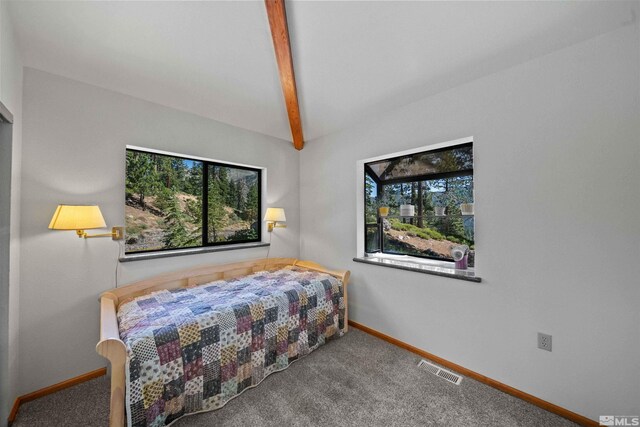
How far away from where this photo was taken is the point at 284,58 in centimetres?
223

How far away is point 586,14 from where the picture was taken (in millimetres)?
1460

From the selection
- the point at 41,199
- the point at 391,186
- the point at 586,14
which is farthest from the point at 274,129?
the point at 586,14

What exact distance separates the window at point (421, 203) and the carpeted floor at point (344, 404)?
44.0 inches

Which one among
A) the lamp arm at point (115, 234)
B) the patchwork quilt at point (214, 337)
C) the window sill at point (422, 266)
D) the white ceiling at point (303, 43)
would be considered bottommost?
the patchwork quilt at point (214, 337)

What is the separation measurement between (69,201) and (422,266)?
3.13m

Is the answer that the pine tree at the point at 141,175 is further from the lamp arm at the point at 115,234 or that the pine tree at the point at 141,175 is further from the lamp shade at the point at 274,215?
the lamp shade at the point at 274,215

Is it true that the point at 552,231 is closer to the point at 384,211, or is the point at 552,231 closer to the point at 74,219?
the point at 384,211

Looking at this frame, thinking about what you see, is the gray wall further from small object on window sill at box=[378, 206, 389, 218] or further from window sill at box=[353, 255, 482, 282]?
small object on window sill at box=[378, 206, 389, 218]

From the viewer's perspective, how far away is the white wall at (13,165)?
4.75ft

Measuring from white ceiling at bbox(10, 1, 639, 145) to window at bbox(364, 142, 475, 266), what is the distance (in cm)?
68

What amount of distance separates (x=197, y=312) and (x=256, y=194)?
6.20ft

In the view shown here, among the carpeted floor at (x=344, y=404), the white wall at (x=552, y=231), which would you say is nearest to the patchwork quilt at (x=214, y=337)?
the carpeted floor at (x=344, y=404)

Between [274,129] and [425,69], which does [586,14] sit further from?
[274,129]

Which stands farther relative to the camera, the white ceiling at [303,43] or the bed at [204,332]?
the white ceiling at [303,43]
